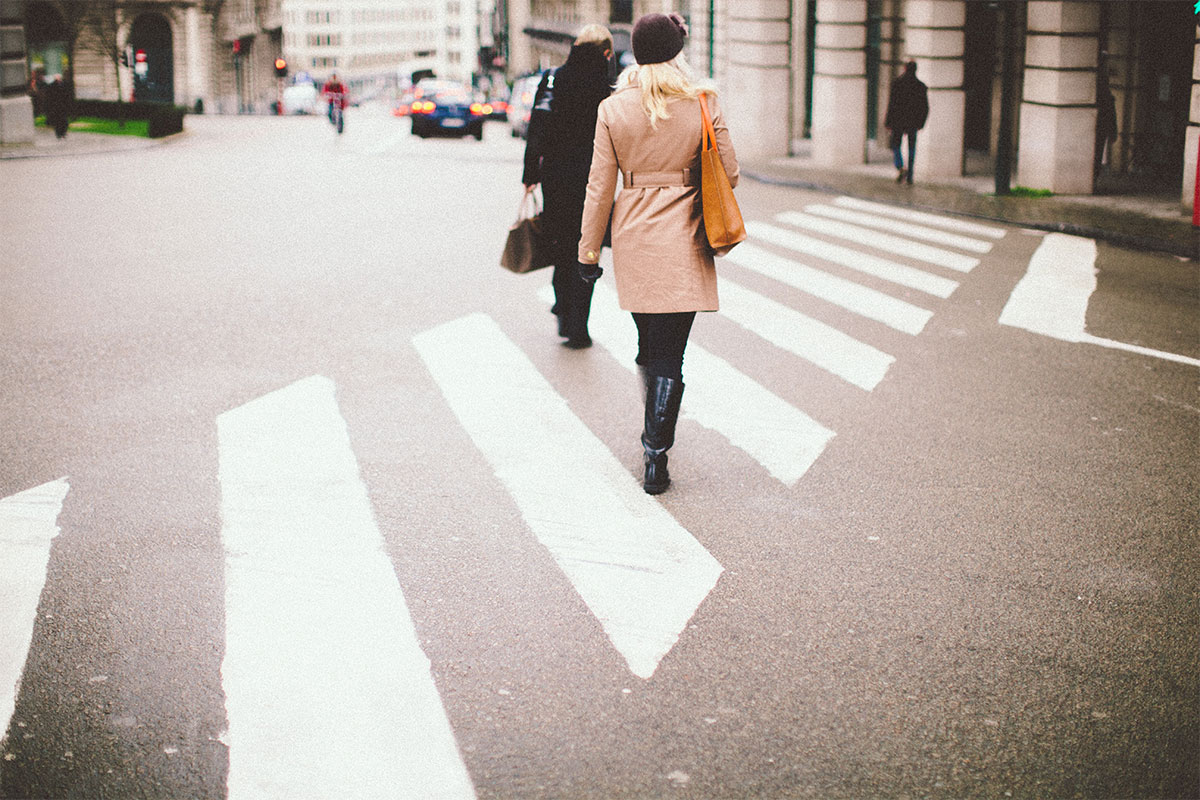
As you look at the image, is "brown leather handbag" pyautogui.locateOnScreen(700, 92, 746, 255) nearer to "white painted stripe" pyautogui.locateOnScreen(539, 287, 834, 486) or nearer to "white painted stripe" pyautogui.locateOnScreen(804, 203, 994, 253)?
"white painted stripe" pyautogui.locateOnScreen(539, 287, 834, 486)

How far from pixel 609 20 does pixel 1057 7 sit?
5908 centimetres

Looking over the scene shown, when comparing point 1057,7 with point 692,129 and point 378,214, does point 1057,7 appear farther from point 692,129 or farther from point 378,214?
point 692,129

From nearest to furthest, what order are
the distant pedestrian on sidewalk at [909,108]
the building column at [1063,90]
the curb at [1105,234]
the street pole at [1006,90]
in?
1. the curb at [1105,234]
2. the street pole at [1006,90]
3. the building column at [1063,90]
4. the distant pedestrian on sidewalk at [909,108]

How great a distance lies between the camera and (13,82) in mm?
27562

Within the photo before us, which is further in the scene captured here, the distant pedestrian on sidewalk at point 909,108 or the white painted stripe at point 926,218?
the distant pedestrian on sidewalk at point 909,108

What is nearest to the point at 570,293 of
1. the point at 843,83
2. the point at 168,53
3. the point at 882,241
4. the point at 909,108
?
the point at 882,241

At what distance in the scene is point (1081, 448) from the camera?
21.6 ft

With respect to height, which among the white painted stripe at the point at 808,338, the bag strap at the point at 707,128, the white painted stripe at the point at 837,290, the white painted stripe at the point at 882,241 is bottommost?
the white painted stripe at the point at 808,338

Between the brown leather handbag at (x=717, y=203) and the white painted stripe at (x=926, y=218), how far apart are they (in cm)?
987

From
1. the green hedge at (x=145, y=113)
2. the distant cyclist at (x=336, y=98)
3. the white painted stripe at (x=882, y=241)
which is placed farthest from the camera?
the distant cyclist at (x=336, y=98)

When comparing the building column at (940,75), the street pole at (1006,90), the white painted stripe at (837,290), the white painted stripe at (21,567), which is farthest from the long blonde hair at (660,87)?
the building column at (940,75)

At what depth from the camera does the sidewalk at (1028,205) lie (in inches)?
555

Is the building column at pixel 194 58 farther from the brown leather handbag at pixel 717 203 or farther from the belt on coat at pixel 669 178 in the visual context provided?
the brown leather handbag at pixel 717 203

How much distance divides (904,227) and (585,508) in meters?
10.9
